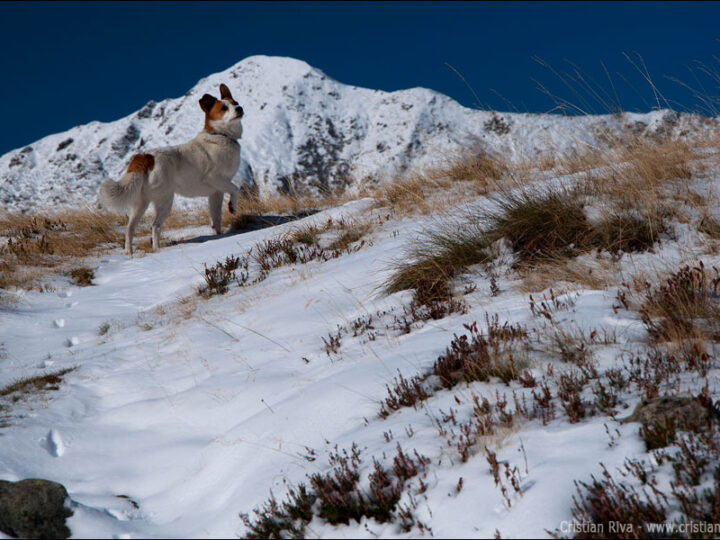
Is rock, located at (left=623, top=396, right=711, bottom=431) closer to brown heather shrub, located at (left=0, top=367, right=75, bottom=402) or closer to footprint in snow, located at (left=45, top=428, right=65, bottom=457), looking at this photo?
footprint in snow, located at (left=45, top=428, right=65, bottom=457)

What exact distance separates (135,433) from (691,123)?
831 centimetres

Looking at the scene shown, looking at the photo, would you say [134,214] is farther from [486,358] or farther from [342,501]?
[342,501]

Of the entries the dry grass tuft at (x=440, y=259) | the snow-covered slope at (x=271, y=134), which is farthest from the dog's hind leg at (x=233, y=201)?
the snow-covered slope at (x=271, y=134)

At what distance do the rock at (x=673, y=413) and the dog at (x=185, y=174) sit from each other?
25.5 ft

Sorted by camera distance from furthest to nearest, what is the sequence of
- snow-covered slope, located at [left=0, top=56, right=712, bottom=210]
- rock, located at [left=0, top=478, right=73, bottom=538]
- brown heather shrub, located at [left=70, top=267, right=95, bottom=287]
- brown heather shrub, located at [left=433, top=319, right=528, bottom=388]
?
snow-covered slope, located at [left=0, top=56, right=712, bottom=210] < brown heather shrub, located at [left=70, top=267, right=95, bottom=287] < brown heather shrub, located at [left=433, top=319, right=528, bottom=388] < rock, located at [left=0, top=478, right=73, bottom=538]

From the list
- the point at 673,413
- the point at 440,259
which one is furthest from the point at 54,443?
the point at 673,413

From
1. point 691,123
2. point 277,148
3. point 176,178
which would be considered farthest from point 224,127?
point 277,148

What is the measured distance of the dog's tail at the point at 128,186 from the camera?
8016mm

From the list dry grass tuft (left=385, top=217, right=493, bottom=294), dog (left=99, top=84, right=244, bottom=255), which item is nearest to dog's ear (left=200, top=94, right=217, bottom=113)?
dog (left=99, top=84, right=244, bottom=255)

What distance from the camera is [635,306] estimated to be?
132 inches

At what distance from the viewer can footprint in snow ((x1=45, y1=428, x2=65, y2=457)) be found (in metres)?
3.38

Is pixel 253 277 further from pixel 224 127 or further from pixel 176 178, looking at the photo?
pixel 224 127

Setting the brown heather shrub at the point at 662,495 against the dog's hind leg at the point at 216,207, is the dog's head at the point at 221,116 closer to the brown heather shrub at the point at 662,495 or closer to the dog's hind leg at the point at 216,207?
the dog's hind leg at the point at 216,207

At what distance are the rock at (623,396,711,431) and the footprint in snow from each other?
139 inches
